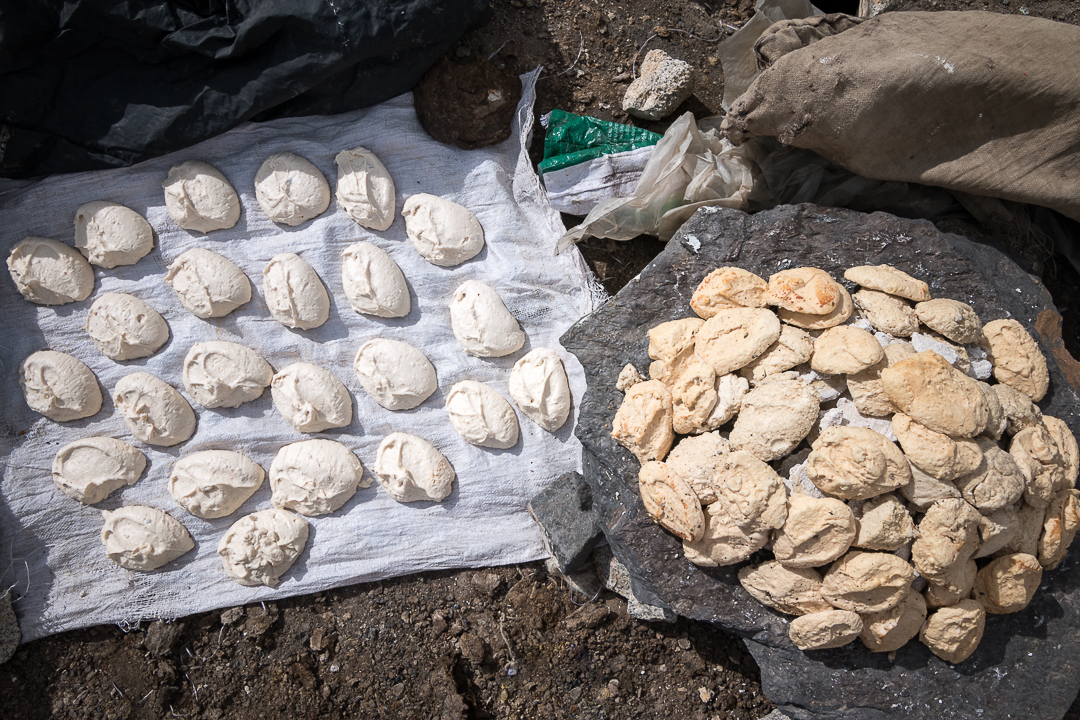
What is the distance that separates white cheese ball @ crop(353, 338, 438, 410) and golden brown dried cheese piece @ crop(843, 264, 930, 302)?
143cm

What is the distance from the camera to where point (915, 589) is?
1589 millimetres

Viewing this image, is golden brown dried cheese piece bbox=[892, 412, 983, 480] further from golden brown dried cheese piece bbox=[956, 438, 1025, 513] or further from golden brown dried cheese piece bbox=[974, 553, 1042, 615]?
golden brown dried cheese piece bbox=[974, 553, 1042, 615]

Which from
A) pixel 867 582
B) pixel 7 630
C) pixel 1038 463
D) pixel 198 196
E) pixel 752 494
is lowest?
pixel 7 630

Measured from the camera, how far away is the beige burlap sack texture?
72.2 inches

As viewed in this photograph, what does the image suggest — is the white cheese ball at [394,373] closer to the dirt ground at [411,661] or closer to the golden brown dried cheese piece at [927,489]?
the dirt ground at [411,661]

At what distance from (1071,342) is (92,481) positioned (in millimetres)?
3659

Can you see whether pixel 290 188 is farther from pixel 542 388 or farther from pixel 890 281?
pixel 890 281

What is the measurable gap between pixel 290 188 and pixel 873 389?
2.02 metres

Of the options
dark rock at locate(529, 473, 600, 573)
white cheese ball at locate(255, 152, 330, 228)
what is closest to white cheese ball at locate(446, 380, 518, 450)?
dark rock at locate(529, 473, 600, 573)

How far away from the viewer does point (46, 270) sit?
87.0 inches

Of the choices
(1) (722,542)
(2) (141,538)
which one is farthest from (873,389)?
(2) (141,538)

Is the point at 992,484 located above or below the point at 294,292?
below

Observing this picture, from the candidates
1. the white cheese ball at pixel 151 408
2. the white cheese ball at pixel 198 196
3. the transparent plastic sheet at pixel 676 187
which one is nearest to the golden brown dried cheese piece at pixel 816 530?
the transparent plastic sheet at pixel 676 187

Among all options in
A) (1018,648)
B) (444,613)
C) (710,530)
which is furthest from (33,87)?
(1018,648)
